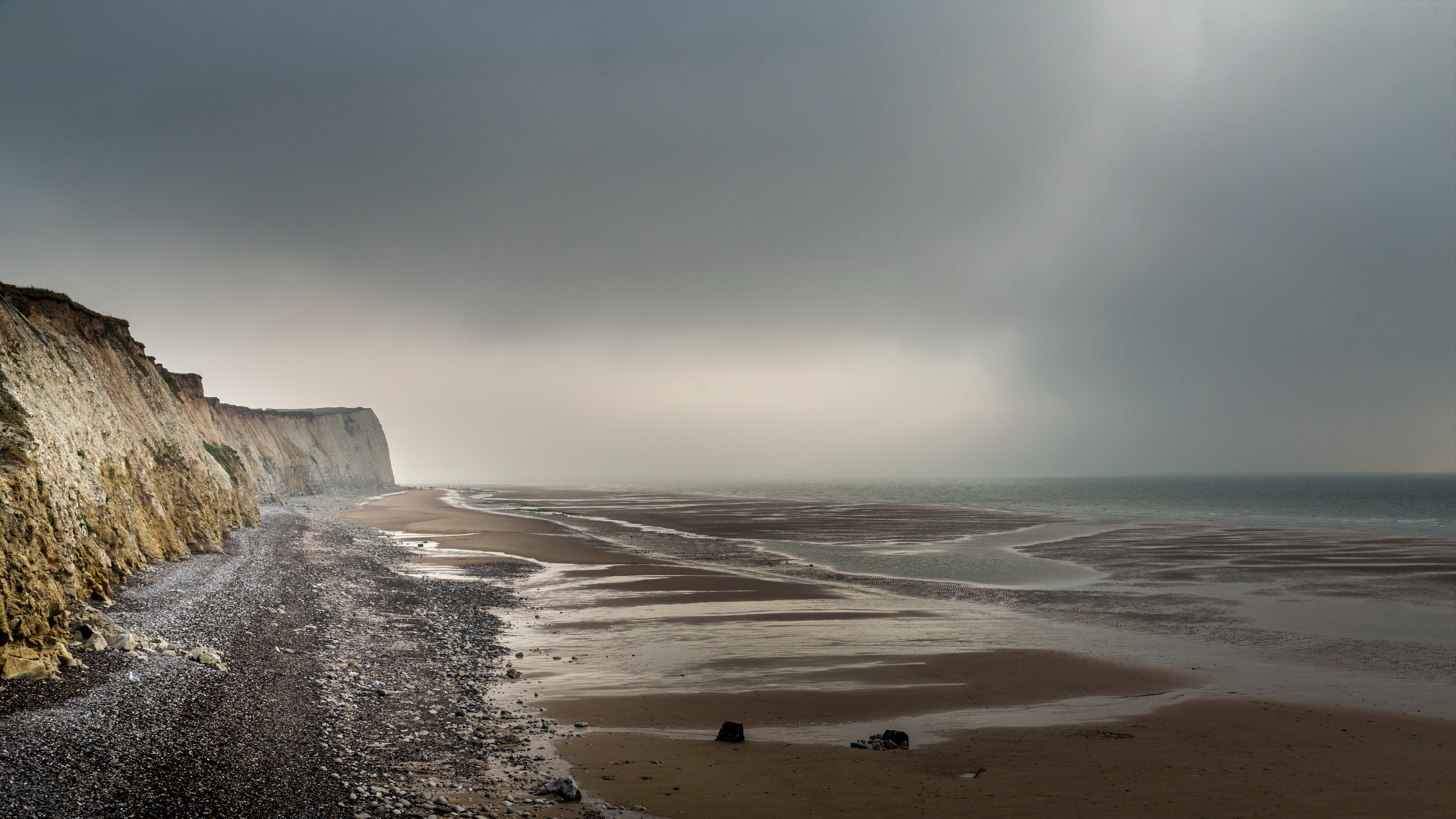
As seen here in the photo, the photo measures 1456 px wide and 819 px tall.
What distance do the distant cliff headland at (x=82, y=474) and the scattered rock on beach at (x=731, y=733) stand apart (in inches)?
382

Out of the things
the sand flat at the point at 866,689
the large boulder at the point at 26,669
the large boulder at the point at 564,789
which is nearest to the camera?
the large boulder at the point at 564,789

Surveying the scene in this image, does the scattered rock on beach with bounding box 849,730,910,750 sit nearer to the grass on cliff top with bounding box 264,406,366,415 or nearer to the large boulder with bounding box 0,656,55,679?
the large boulder with bounding box 0,656,55,679

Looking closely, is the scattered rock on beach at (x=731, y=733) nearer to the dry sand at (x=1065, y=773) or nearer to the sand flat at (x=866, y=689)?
the dry sand at (x=1065, y=773)

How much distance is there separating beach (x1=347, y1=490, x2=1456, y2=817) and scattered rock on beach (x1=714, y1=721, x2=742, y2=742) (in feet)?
0.53

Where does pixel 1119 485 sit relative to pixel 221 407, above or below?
below

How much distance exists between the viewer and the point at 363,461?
13300 cm

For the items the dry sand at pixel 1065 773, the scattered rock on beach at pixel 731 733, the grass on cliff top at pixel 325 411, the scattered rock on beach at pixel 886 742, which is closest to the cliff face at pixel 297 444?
the grass on cliff top at pixel 325 411

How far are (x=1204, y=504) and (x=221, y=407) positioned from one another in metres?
123

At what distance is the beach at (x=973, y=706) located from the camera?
385 inches

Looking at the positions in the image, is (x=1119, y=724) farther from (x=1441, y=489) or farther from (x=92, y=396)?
(x=1441, y=489)

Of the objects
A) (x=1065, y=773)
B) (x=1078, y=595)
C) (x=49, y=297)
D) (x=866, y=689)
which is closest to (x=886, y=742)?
(x=1065, y=773)

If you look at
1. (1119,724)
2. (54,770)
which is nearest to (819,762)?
(1119,724)

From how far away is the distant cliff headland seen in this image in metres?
11.0


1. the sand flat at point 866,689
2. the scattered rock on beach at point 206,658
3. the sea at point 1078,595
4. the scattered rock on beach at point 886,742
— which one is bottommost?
the sea at point 1078,595
